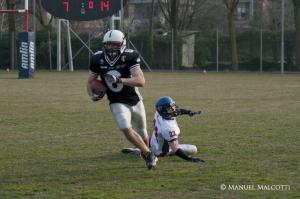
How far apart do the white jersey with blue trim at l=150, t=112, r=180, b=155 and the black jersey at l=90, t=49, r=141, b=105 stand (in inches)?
24.8

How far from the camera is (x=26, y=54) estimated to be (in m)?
33.8

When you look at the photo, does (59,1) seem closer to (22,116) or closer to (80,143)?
(22,116)

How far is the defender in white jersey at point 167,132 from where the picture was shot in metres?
9.53

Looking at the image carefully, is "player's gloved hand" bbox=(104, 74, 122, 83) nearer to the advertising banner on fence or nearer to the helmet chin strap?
the helmet chin strap

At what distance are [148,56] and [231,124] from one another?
35.4 m

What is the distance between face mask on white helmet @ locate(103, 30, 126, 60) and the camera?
893cm

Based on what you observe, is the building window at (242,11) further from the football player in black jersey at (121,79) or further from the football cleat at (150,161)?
the football cleat at (150,161)

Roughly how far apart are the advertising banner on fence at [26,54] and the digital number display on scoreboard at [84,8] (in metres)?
4.85

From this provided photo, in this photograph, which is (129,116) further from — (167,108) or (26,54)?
(26,54)

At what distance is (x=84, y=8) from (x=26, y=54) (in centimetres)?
569

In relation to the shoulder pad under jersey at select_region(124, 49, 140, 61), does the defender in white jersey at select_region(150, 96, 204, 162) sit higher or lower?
lower

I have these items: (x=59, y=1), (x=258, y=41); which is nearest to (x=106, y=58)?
(x=59, y=1)

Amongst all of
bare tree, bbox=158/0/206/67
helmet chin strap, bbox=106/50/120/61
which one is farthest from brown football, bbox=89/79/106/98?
bare tree, bbox=158/0/206/67

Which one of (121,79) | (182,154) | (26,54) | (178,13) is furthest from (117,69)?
(178,13)
